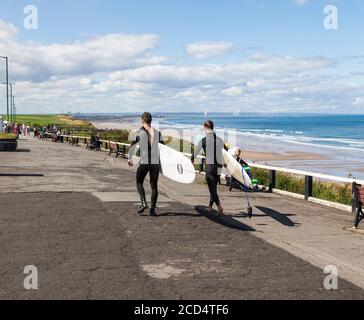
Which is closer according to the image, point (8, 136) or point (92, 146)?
point (8, 136)

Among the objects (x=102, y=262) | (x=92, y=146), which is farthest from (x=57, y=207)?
(x=92, y=146)

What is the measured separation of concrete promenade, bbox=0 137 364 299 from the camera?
18.2 feet

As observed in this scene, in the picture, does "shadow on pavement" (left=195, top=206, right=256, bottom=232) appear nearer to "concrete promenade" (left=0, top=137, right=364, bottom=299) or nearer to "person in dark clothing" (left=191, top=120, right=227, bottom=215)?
"concrete promenade" (left=0, top=137, right=364, bottom=299)

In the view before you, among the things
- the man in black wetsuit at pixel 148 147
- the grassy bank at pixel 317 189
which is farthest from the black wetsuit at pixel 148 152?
the grassy bank at pixel 317 189

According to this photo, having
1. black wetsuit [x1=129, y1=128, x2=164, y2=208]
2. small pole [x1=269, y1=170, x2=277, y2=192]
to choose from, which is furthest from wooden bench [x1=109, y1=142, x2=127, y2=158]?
black wetsuit [x1=129, y1=128, x2=164, y2=208]

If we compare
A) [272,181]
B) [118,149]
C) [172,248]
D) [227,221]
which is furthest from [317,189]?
[118,149]

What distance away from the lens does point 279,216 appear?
1054cm

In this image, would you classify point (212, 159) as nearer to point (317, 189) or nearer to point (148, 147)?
point (148, 147)

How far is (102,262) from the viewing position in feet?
21.6

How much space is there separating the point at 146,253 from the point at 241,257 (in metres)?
1.39

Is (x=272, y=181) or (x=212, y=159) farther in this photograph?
(x=272, y=181)

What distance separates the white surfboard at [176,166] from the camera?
10.9 m

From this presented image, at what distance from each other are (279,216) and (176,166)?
2582 mm
